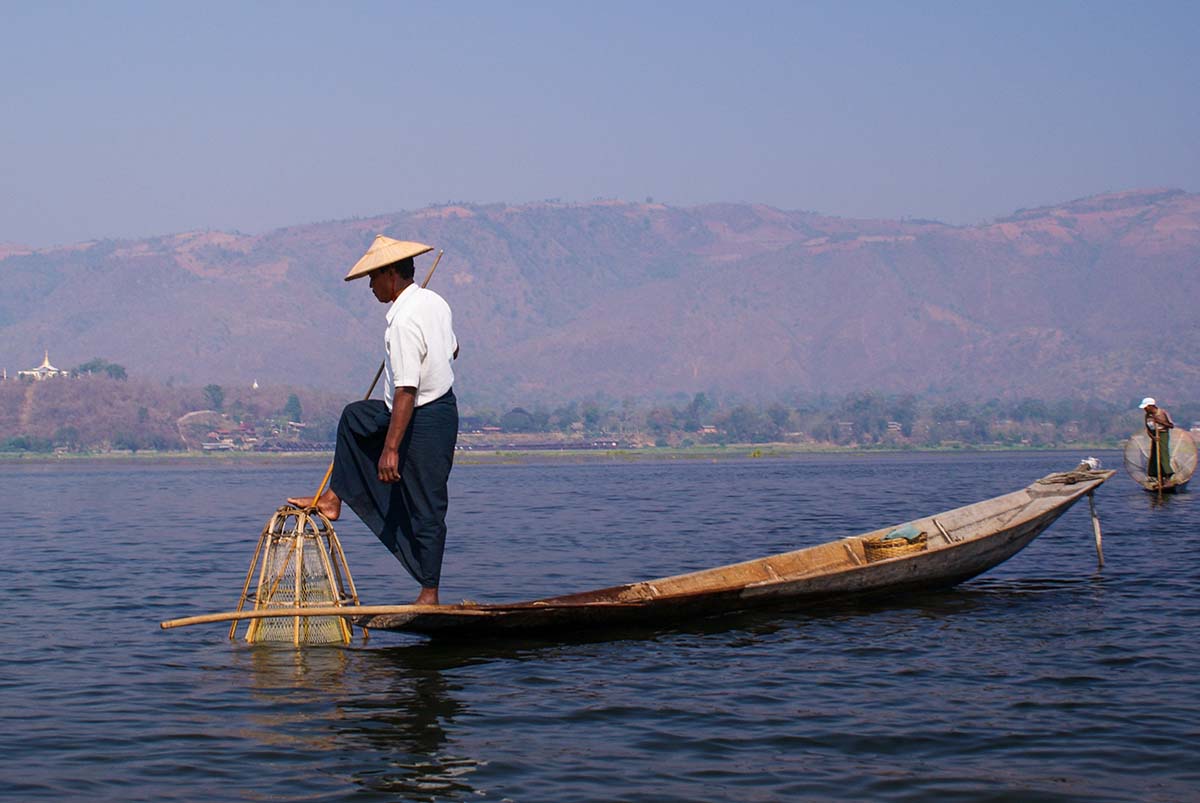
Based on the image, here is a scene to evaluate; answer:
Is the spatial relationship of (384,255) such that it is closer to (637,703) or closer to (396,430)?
(396,430)

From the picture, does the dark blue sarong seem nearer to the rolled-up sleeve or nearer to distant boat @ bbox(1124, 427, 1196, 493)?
the rolled-up sleeve

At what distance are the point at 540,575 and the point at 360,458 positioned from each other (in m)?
8.63

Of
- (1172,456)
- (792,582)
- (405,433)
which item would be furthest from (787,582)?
(1172,456)

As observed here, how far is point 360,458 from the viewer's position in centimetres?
1107

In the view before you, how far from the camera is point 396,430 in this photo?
1055 centimetres

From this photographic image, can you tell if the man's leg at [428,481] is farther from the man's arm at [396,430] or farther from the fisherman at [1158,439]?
the fisherman at [1158,439]

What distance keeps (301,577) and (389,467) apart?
134cm

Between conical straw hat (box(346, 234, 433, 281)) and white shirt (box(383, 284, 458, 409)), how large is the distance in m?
0.26

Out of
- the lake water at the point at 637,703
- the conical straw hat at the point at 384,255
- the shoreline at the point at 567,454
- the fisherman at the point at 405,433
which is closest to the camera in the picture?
the lake water at the point at 637,703

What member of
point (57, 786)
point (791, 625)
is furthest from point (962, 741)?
point (57, 786)

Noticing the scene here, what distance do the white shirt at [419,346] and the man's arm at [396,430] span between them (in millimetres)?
81

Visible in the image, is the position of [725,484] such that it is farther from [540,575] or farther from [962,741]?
[962,741]

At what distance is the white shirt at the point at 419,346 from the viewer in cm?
1054

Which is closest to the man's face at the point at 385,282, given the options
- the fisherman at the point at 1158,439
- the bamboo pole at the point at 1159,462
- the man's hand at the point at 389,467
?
the man's hand at the point at 389,467
